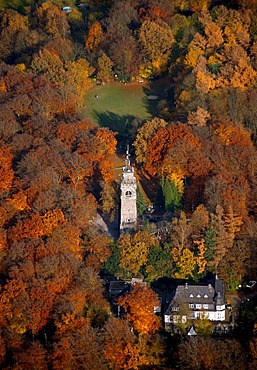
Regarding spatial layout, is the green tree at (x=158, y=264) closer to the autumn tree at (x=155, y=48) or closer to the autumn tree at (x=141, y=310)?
the autumn tree at (x=141, y=310)

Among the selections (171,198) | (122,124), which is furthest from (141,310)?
(122,124)

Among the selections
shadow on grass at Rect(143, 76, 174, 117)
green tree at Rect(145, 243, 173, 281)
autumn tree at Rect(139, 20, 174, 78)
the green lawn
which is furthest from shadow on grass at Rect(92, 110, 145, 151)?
green tree at Rect(145, 243, 173, 281)

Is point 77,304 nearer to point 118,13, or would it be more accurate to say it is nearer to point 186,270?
point 186,270

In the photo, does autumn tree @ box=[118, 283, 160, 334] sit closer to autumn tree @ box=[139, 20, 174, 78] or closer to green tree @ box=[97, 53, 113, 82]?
green tree @ box=[97, 53, 113, 82]

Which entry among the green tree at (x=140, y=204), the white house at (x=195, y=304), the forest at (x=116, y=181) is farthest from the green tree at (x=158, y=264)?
the green tree at (x=140, y=204)

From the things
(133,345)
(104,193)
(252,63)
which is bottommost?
(133,345)

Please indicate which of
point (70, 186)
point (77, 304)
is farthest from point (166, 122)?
point (77, 304)

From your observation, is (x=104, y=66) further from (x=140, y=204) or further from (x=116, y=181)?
(x=140, y=204)
